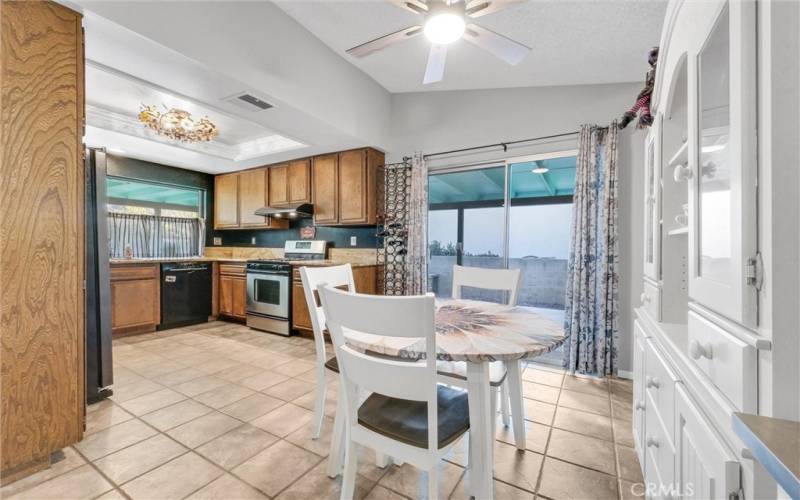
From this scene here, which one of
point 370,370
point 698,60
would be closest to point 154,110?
point 370,370

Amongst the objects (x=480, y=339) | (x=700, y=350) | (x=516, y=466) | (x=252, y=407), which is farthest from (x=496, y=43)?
(x=252, y=407)

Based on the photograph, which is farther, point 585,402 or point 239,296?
point 239,296

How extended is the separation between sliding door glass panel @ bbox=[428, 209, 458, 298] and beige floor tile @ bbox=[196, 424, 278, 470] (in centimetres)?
237

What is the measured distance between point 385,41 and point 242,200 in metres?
4.02

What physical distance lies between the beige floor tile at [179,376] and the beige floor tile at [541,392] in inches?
105

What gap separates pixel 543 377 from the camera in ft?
9.41

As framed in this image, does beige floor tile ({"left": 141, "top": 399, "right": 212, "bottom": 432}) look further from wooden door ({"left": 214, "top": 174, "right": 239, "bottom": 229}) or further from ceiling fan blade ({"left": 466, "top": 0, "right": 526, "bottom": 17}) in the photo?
wooden door ({"left": 214, "top": 174, "right": 239, "bottom": 229})

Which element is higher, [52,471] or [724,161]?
[724,161]

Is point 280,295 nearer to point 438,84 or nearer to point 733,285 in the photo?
point 438,84

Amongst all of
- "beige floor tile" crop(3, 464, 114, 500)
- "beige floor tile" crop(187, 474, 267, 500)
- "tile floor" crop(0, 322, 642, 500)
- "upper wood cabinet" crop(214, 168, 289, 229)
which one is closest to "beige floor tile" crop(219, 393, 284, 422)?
"tile floor" crop(0, 322, 642, 500)

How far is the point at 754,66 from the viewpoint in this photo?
2.11 feet

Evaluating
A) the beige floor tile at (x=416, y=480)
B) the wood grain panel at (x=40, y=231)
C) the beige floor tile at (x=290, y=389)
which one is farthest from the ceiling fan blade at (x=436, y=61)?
the beige floor tile at (x=290, y=389)

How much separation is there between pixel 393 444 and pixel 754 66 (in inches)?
53.8

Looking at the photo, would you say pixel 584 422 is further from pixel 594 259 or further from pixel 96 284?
pixel 96 284
